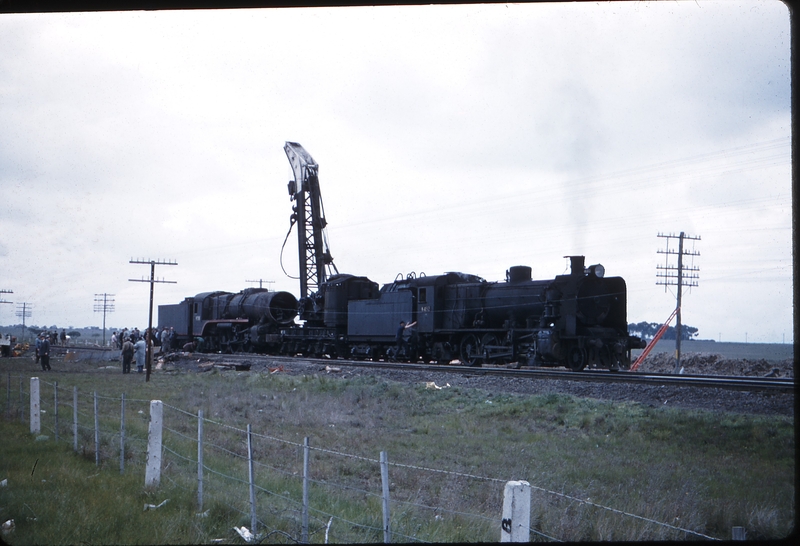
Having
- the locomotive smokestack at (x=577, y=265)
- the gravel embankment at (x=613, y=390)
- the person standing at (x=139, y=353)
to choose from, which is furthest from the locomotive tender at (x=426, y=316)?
Result: the person standing at (x=139, y=353)

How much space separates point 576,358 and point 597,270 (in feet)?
9.98

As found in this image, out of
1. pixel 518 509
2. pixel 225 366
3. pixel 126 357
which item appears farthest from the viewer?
pixel 225 366

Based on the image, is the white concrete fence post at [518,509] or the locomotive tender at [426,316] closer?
the white concrete fence post at [518,509]

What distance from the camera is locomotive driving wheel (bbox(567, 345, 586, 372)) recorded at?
22141mm

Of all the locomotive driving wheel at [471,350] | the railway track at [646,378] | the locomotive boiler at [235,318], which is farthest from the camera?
the locomotive boiler at [235,318]

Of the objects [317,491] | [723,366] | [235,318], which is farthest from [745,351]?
[317,491]

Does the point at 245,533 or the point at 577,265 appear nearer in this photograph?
the point at 245,533

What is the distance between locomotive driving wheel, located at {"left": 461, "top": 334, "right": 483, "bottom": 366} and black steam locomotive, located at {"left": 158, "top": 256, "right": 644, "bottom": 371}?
0.04 metres

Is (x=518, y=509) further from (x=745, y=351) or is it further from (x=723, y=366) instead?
(x=745, y=351)

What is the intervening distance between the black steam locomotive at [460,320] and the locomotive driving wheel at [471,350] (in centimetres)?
4

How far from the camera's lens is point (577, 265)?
21734 millimetres

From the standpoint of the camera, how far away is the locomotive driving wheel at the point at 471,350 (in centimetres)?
2527

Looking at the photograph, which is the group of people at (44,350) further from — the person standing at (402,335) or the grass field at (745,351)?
the grass field at (745,351)

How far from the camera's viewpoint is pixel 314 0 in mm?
4504
